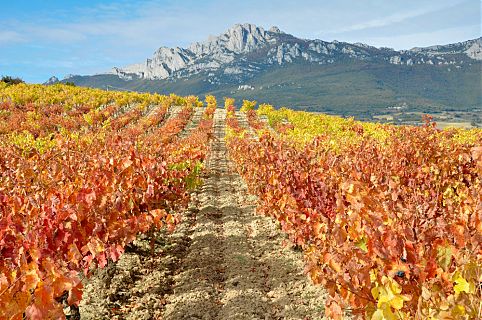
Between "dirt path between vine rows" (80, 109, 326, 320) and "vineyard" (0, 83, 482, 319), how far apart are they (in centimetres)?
4

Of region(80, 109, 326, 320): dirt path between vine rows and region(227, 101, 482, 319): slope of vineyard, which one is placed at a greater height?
region(227, 101, 482, 319): slope of vineyard

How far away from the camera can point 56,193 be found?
589cm

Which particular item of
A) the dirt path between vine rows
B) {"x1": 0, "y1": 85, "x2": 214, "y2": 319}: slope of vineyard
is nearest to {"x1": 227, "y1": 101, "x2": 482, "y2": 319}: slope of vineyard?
the dirt path between vine rows

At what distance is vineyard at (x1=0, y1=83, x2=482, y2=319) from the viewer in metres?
3.12

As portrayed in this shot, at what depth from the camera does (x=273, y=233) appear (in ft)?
32.8

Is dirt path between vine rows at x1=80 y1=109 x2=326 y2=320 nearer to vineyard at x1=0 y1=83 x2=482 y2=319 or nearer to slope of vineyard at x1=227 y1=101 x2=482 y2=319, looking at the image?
vineyard at x1=0 y1=83 x2=482 y2=319

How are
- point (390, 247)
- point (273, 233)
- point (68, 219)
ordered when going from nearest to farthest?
point (390, 247), point (68, 219), point (273, 233)

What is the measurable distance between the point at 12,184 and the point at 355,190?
7.02 meters

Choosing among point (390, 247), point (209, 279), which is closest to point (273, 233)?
point (209, 279)

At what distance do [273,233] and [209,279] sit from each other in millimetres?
3093

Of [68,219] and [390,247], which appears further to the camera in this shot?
[68,219]

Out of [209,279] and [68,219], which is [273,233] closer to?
[209,279]

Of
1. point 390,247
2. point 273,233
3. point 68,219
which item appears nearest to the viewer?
point 390,247

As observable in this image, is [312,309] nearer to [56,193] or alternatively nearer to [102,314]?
[102,314]
